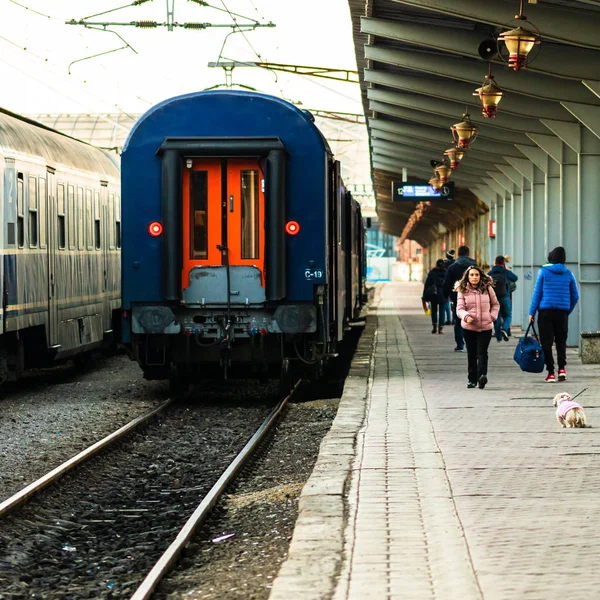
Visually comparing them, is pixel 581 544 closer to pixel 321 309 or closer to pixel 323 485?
pixel 323 485

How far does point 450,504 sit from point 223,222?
24.1 ft

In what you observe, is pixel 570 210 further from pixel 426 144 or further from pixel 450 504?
pixel 450 504

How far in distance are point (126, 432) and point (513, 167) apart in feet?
56.3

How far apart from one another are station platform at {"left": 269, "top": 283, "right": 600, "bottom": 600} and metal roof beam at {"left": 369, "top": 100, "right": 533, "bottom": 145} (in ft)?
33.9

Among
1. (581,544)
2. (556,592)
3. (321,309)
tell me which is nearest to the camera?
(556,592)

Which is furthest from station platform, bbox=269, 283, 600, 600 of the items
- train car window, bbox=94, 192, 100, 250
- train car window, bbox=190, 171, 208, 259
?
train car window, bbox=94, 192, 100, 250

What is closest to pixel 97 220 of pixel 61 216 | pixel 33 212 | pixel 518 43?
pixel 61 216

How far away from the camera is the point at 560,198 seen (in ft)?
72.2

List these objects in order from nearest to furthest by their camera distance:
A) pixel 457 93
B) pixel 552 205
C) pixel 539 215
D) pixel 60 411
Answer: pixel 60 411 → pixel 457 93 → pixel 552 205 → pixel 539 215

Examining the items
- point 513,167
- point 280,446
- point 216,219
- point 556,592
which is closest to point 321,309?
point 216,219

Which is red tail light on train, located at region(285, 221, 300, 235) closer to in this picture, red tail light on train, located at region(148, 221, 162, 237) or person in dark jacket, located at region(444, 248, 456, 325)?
red tail light on train, located at region(148, 221, 162, 237)

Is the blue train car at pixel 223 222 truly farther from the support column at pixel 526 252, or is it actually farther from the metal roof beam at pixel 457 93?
the support column at pixel 526 252

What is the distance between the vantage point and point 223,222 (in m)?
14.1

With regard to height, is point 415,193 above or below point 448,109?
below
